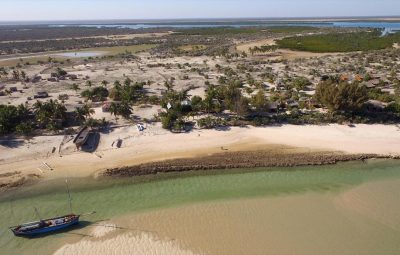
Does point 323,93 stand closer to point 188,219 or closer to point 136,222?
point 188,219

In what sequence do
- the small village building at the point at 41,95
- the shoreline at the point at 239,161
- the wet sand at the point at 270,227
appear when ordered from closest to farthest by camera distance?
the wet sand at the point at 270,227 → the shoreline at the point at 239,161 → the small village building at the point at 41,95

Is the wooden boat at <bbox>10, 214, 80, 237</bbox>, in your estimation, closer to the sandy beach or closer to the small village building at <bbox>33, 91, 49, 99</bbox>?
the sandy beach

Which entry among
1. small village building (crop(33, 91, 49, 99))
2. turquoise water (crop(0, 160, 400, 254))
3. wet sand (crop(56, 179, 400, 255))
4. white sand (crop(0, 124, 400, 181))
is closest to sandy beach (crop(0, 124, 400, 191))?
white sand (crop(0, 124, 400, 181))

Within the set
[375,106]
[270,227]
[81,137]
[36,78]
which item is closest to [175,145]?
[81,137]

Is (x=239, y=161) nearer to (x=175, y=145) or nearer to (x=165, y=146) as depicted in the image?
(x=175, y=145)

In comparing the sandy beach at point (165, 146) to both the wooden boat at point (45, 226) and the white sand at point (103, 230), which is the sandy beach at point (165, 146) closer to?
the wooden boat at point (45, 226)

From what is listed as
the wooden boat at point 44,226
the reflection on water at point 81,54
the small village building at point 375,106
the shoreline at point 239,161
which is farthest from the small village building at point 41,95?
the reflection on water at point 81,54

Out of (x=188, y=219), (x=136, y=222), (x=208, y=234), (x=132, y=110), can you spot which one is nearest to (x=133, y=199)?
(x=136, y=222)
